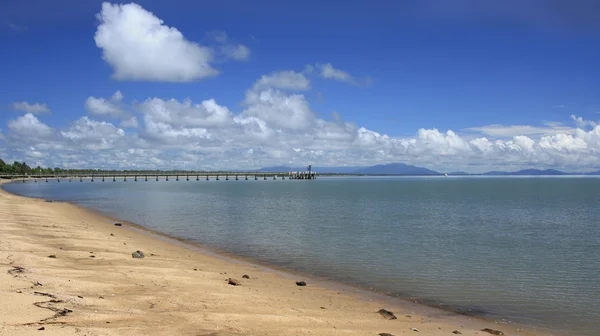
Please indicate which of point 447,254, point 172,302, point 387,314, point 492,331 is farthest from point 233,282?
point 447,254

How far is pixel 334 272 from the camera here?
17.5 m

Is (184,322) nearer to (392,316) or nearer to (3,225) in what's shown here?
(392,316)

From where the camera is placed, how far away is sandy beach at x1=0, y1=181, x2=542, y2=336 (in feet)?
26.9

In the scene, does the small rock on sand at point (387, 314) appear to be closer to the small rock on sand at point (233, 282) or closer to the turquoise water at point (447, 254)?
the turquoise water at point (447, 254)

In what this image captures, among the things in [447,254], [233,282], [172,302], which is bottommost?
[447,254]

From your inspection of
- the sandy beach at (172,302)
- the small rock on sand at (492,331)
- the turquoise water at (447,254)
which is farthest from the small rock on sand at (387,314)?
the turquoise water at (447,254)

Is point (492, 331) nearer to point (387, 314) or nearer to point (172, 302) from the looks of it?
point (387, 314)

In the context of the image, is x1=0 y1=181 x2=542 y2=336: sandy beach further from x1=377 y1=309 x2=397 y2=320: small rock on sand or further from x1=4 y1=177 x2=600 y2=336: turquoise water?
x1=4 y1=177 x2=600 y2=336: turquoise water

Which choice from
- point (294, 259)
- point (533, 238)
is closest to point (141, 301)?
point (294, 259)

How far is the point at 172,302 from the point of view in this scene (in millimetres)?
10367

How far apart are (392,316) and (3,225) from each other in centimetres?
2110

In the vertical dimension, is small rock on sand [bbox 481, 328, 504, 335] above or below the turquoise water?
above

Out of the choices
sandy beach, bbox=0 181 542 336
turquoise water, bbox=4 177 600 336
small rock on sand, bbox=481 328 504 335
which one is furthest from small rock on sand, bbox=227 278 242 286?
small rock on sand, bbox=481 328 504 335

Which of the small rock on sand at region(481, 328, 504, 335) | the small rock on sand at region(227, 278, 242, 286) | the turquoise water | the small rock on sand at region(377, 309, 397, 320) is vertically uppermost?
the small rock on sand at region(227, 278, 242, 286)
